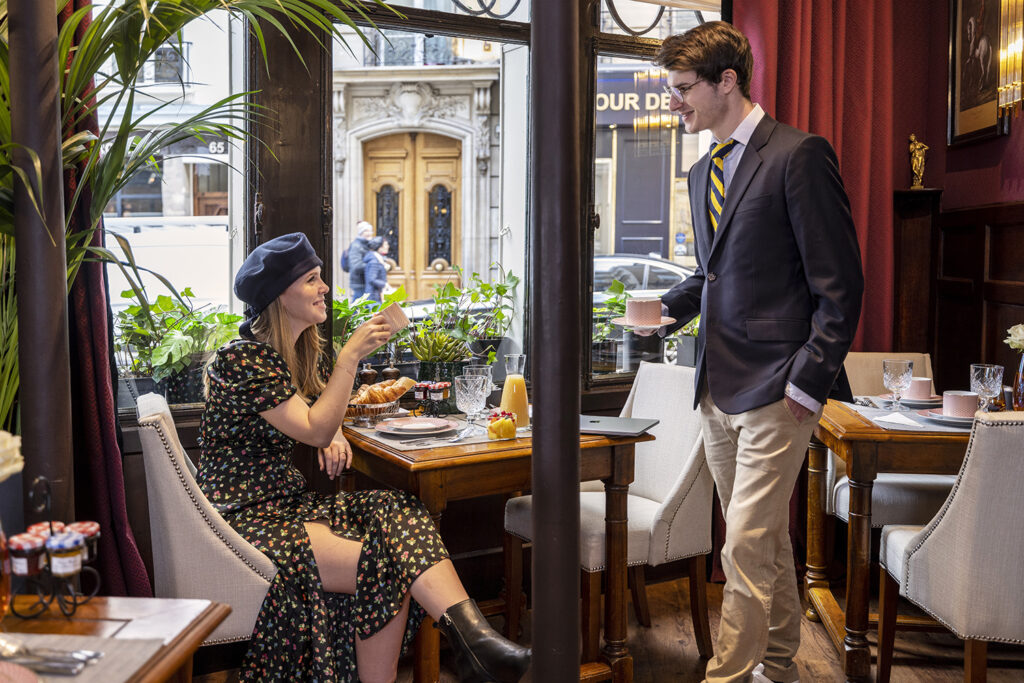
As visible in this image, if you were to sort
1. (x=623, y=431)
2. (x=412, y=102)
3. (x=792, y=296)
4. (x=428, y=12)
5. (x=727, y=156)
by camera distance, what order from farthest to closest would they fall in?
(x=412, y=102) → (x=428, y=12) → (x=623, y=431) → (x=727, y=156) → (x=792, y=296)

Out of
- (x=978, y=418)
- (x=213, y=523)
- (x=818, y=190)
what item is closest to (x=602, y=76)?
(x=818, y=190)

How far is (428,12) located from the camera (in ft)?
10.2

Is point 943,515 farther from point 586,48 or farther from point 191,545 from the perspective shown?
point 586,48

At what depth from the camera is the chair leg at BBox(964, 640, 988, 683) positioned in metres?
2.20

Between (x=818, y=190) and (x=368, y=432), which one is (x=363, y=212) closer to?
(x=368, y=432)

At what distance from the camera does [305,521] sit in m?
2.24

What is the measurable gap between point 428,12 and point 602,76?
29.7 inches

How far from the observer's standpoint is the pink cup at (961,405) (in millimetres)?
2648

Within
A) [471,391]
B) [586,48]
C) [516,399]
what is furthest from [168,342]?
[586,48]

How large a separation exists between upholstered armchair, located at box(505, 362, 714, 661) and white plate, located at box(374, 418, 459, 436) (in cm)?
36

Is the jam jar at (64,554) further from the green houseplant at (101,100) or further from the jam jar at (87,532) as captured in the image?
the green houseplant at (101,100)

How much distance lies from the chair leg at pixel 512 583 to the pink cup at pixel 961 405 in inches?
52.3

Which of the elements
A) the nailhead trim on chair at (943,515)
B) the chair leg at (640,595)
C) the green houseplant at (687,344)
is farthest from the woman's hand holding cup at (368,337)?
the green houseplant at (687,344)

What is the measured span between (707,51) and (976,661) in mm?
1581
